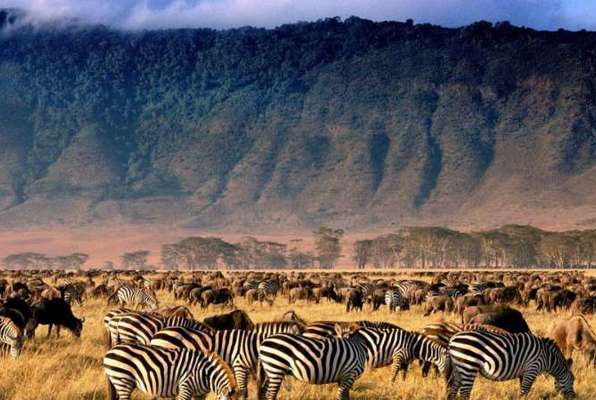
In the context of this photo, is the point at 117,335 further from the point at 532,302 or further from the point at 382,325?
the point at 532,302

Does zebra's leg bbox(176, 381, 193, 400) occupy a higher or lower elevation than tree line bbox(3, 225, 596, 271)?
lower

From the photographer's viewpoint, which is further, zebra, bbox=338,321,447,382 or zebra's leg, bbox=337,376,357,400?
zebra, bbox=338,321,447,382

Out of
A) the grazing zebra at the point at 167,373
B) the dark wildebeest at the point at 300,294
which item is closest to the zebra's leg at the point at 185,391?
the grazing zebra at the point at 167,373

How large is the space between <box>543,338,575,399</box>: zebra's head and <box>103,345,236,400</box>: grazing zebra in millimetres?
5566

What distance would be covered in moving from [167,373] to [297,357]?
1.84m

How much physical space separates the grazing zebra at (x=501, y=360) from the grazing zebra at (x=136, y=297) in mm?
17962

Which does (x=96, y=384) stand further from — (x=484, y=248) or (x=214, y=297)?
(x=484, y=248)

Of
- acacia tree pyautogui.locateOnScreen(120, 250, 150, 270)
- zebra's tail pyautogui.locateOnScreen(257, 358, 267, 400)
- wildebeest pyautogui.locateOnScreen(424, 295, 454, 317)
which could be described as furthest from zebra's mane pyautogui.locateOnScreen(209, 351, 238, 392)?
acacia tree pyautogui.locateOnScreen(120, 250, 150, 270)

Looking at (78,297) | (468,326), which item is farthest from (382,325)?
(78,297)

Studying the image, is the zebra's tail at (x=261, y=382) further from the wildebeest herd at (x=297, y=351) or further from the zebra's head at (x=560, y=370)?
the zebra's head at (x=560, y=370)

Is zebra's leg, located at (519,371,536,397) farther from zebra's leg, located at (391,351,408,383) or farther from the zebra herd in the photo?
zebra's leg, located at (391,351,408,383)

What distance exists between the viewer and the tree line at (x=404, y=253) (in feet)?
432

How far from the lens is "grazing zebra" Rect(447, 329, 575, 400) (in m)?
13.2

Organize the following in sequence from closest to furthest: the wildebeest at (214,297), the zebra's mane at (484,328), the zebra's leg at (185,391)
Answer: the zebra's leg at (185,391), the zebra's mane at (484,328), the wildebeest at (214,297)
